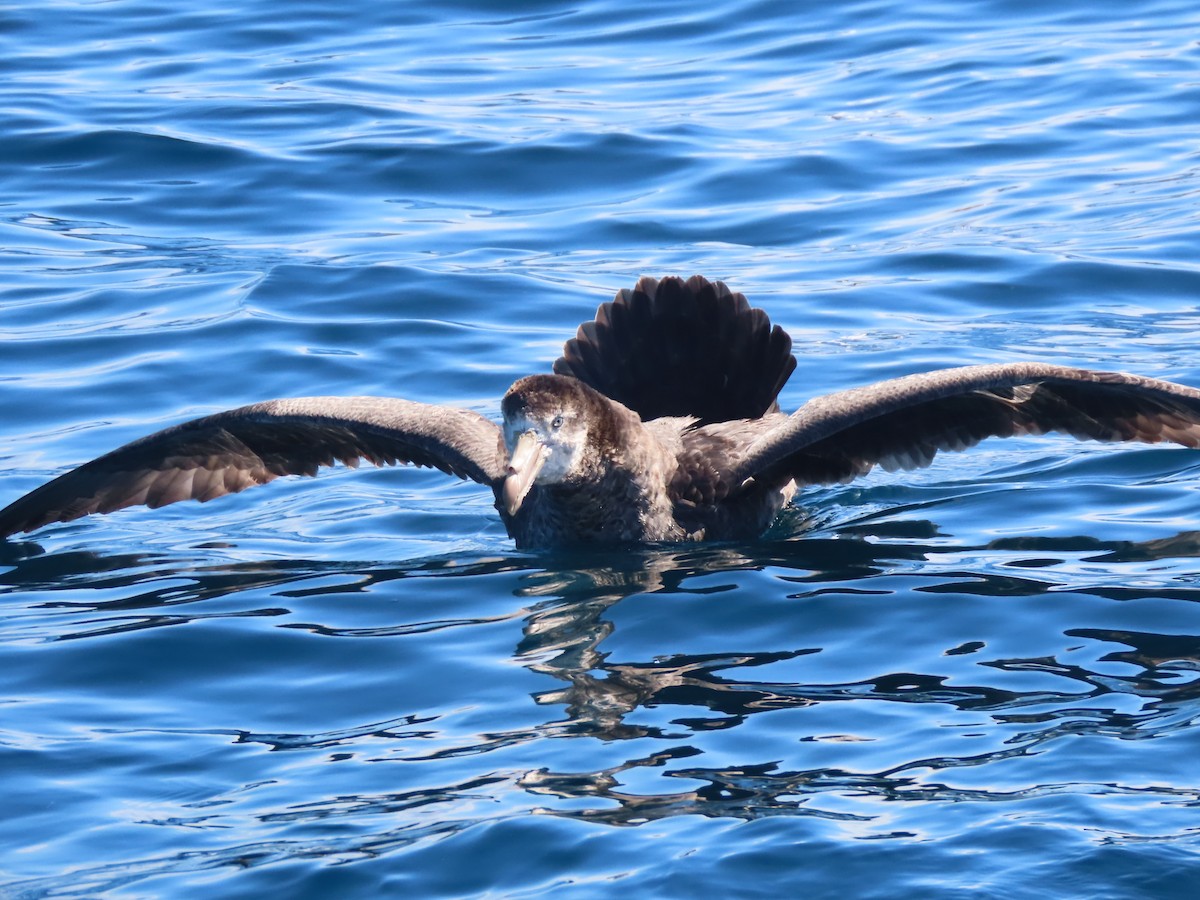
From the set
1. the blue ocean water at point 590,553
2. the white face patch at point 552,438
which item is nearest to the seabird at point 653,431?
the white face patch at point 552,438

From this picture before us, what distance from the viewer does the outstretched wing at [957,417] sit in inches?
318

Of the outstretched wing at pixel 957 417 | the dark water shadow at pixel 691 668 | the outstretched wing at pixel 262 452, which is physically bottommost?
the dark water shadow at pixel 691 668

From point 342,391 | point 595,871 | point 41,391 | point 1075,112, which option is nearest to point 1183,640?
point 595,871

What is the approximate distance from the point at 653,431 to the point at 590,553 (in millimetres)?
811

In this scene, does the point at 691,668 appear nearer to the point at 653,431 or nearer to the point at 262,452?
the point at 653,431

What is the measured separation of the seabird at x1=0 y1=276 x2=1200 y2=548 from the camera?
8172 mm

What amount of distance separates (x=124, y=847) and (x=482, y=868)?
1101 mm

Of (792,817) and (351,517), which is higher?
(351,517)

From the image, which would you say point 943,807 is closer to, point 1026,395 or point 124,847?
point 124,847

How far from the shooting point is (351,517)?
385 inches

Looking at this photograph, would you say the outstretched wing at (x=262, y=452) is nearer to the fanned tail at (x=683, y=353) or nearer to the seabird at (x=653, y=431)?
the seabird at (x=653, y=431)

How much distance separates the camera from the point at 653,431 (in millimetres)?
9195

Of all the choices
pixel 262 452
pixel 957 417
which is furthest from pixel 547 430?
pixel 262 452

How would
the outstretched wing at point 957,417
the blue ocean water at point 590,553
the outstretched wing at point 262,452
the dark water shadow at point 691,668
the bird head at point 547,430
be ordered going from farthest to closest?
the outstretched wing at point 262,452, the outstretched wing at point 957,417, the bird head at point 547,430, the dark water shadow at point 691,668, the blue ocean water at point 590,553
